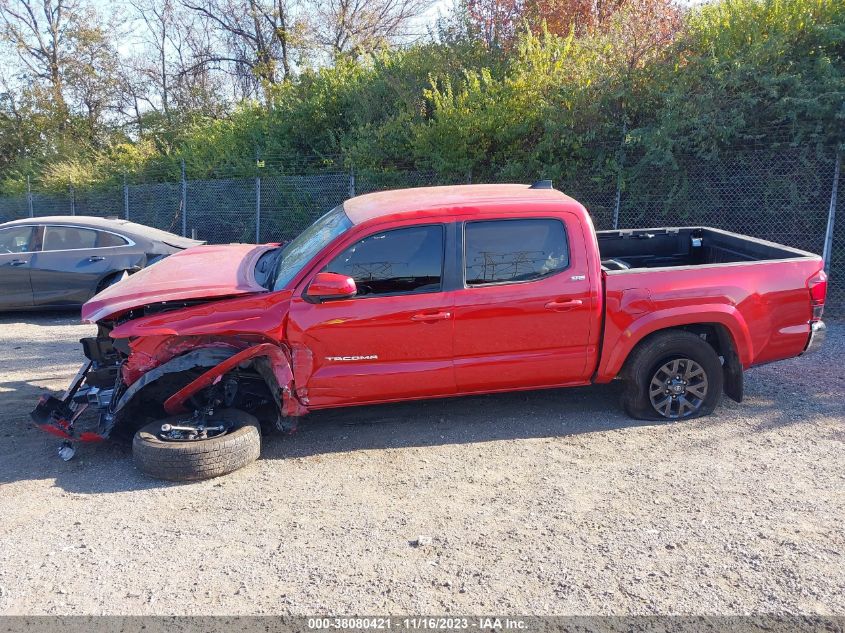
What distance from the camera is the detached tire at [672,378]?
16.5 feet

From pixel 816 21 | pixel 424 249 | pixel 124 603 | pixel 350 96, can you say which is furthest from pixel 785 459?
pixel 350 96

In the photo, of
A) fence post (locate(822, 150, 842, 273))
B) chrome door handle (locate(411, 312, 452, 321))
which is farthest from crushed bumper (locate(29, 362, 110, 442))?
fence post (locate(822, 150, 842, 273))

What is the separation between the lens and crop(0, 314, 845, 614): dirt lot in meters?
3.18

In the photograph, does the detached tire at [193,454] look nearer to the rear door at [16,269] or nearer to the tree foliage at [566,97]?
the rear door at [16,269]

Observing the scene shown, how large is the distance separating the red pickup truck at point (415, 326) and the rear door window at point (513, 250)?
0.01m

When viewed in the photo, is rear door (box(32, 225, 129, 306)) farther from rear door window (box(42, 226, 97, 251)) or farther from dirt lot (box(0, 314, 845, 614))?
dirt lot (box(0, 314, 845, 614))

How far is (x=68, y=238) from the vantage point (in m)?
9.15

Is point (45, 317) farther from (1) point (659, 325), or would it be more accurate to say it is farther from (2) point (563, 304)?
(1) point (659, 325)

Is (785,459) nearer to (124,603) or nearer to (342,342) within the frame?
(342,342)

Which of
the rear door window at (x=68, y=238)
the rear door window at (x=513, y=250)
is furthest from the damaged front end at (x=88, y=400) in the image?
the rear door window at (x=68, y=238)

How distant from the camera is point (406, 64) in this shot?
44.3 ft

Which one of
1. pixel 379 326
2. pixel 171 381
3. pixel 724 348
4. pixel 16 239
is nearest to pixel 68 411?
pixel 171 381

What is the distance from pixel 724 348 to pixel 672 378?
50cm

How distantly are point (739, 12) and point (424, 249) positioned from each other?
7.90m
